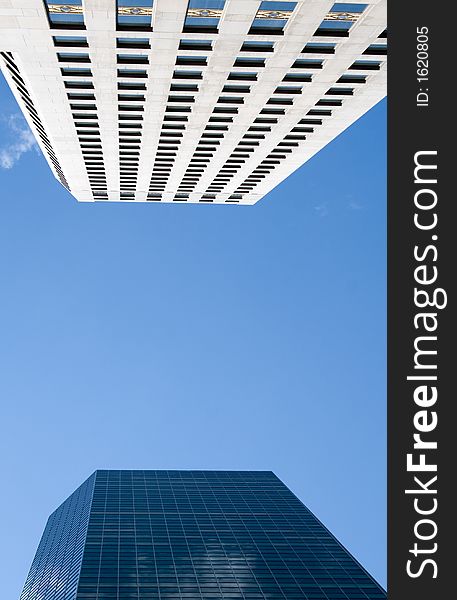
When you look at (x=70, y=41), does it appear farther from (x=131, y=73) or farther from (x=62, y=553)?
(x=62, y=553)

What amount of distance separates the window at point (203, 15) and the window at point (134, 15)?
2.26 metres

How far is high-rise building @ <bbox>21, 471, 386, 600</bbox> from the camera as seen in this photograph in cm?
10288

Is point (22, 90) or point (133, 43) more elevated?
point (22, 90)

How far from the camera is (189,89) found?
44062 millimetres

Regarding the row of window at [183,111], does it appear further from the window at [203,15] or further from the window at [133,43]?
the window at [203,15]

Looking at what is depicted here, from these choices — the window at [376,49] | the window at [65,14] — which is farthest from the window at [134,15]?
the window at [376,49]

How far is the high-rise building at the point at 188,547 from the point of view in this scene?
4050 inches

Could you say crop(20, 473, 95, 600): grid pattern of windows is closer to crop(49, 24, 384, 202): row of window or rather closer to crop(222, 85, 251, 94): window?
crop(49, 24, 384, 202): row of window

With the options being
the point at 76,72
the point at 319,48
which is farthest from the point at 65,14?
the point at 319,48

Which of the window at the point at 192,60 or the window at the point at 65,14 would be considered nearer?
the window at the point at 65,14

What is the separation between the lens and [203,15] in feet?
111

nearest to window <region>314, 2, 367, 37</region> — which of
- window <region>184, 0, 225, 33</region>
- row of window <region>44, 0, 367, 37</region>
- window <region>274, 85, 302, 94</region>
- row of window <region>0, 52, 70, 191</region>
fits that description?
row of window <region>44, 0, 367, 37</region>

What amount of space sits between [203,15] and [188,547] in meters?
107

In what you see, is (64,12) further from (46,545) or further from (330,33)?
(46,545)
